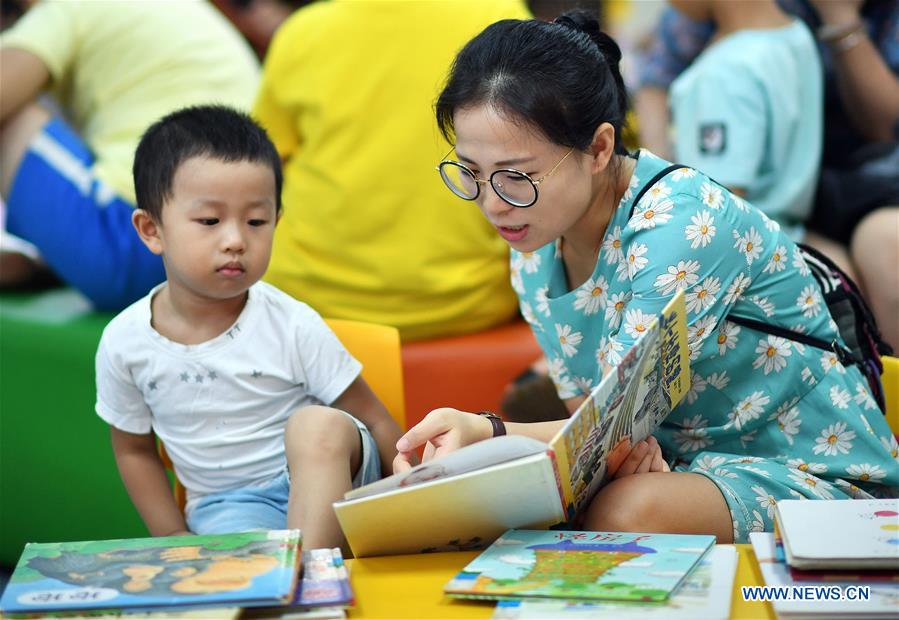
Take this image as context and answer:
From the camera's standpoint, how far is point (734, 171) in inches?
90.0

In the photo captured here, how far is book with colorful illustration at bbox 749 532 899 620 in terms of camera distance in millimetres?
953

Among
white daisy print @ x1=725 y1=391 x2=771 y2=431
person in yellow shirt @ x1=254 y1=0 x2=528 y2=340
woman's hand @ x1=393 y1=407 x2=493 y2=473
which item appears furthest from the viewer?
person in yellow shirt @ x1=254 y1=0 x2=528 y2=340

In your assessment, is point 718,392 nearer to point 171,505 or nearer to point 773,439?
point 773,439

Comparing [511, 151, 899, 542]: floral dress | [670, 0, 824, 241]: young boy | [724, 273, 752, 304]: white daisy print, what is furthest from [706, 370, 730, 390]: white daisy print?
[670, 0, 824, 241]: young boy

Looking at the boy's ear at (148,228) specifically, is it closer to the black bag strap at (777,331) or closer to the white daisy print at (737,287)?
the black bag strap at (777,331)

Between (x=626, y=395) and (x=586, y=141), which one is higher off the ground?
(x=586, y=141)

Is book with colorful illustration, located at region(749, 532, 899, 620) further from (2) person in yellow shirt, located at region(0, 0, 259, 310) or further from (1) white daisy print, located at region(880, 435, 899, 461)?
(2) person in yellow shirt, located at region(0, 0, 259, 310)

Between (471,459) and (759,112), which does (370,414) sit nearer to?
(471,459)

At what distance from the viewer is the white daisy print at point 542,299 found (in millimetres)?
1581

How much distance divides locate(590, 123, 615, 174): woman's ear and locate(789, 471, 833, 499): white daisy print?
47 cm

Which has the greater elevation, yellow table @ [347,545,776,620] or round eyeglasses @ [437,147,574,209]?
round eyeglasses @ [437,147,574,209]

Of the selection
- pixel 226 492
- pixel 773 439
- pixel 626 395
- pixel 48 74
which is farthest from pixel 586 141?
pixel 48 74

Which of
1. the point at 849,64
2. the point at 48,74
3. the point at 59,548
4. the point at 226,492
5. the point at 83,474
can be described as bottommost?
the point at 83,474

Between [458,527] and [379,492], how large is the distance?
11cm
